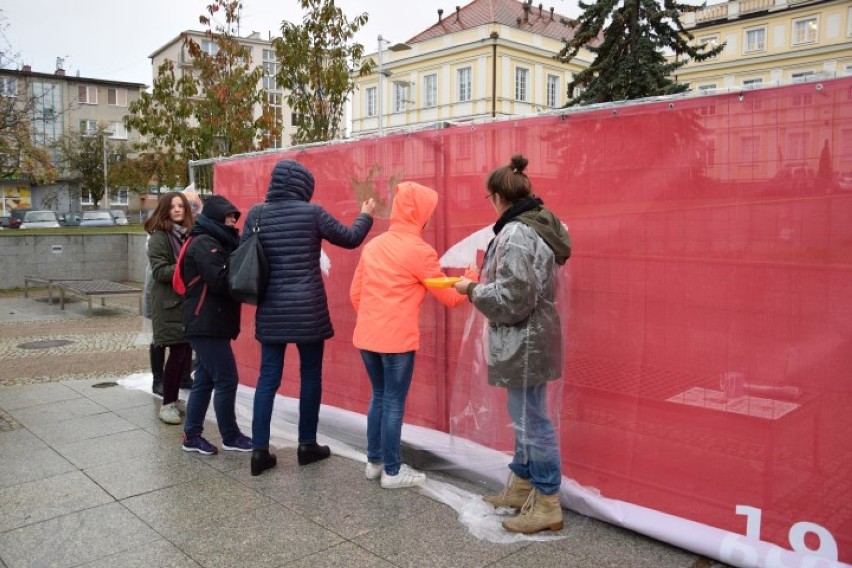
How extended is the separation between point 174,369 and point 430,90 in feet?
150

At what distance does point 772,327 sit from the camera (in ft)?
10.1

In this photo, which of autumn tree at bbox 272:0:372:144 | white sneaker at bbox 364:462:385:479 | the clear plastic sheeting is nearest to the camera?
the clear plastic sheeting

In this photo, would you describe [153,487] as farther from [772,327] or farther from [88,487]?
[772,327]

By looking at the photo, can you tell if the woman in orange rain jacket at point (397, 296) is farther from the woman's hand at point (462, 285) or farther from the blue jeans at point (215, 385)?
the blue jeans at point (215, 385)

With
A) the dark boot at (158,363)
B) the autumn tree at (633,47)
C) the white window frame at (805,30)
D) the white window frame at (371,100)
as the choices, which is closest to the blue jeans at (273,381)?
the dark boot at (158,363)

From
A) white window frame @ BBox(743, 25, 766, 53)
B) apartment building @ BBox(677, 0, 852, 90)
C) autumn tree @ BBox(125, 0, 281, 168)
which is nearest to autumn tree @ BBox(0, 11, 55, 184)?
autumn tree @ BBox(125, 0, 281, 168)

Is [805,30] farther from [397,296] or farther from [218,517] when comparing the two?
[218,517]

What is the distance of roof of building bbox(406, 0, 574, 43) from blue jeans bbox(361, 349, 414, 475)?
4557cm

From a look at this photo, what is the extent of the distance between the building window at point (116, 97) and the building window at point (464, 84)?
32.2 meters

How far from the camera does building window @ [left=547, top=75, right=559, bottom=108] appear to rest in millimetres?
47906

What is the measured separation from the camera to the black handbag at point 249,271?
165 inches

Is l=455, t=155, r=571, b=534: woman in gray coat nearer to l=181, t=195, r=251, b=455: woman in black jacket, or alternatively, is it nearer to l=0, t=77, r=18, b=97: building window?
l=181, t=195, r=251, b=455: woman in black jacket

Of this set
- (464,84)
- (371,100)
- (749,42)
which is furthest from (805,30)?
(371,100)

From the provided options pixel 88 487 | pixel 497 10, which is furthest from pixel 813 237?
pixel 497 10
